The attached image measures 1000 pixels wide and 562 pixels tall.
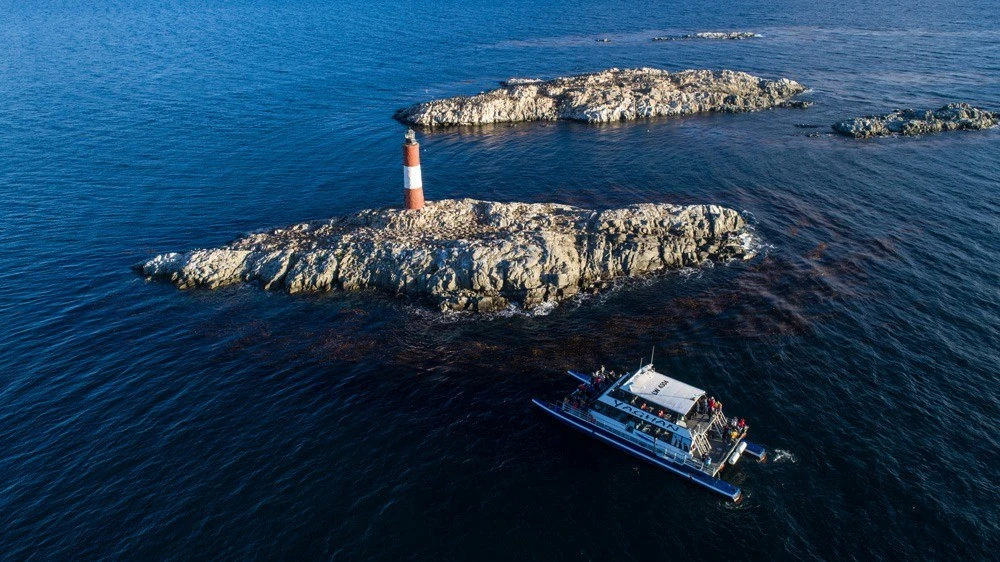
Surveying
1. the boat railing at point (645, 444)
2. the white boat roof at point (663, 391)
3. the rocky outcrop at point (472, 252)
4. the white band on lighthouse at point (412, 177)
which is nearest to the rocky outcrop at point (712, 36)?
the rocky outcrop at point (472, 252)

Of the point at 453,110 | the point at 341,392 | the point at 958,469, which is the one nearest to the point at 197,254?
the point at 341,392

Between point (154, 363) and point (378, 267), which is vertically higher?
point (378, 267)

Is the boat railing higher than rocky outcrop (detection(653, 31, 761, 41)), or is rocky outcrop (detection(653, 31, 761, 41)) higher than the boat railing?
rocky outcrop (detection(653, 31, 761, 41))

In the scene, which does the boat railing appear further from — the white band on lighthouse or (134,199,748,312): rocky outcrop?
the white band on lighthouse

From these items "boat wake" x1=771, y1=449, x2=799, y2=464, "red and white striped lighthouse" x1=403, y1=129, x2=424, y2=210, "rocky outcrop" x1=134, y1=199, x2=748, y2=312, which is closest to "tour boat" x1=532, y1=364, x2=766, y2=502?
"boat wake" x1=771, y1=449, x2=799, y2=464

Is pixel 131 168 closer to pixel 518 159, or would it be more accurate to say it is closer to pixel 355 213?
pixel 355 213

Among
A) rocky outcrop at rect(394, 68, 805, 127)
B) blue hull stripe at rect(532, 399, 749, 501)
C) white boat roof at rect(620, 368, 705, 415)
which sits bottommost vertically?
blue hull stripe at rect(532, 399, 749, 501)

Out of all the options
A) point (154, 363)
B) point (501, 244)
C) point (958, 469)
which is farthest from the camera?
point (501, 244)

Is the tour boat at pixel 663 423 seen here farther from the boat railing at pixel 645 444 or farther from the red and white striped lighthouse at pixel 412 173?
the red and white striped lighthouse at pixel 412 173
